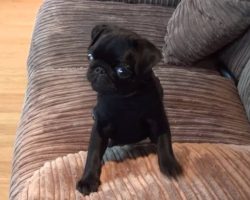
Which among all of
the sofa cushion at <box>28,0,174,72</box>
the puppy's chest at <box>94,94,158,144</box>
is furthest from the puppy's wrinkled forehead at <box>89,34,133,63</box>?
the sofa cushion at <box>28,0,174,72</box>

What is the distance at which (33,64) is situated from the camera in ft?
5.97

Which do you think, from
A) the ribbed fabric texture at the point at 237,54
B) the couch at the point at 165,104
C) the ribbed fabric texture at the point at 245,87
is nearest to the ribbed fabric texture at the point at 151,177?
the couch at the point at 165,104

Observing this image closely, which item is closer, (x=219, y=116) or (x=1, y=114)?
(x=219, y=116)

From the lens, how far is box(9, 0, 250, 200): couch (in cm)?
106

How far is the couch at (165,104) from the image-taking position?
1.06 meters

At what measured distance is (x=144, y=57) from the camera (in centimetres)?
107

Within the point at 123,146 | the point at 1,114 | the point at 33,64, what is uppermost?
the point at 123,146

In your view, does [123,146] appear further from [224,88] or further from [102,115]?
[224,88]

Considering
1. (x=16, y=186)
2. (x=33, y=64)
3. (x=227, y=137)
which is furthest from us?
(x=33, y=64)

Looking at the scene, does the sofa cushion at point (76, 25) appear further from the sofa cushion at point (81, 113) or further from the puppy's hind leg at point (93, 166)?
the puppy's hind leg at point (93, 166)

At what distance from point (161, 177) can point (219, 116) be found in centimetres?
54

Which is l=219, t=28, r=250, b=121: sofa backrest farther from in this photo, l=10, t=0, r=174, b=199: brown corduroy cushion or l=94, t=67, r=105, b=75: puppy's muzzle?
l=94, t=67, r=105, b=75: puppy's muzzle

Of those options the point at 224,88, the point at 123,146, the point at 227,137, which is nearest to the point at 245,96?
the point at 224,88

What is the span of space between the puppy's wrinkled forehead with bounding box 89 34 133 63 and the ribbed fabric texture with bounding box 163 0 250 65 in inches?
26.7
